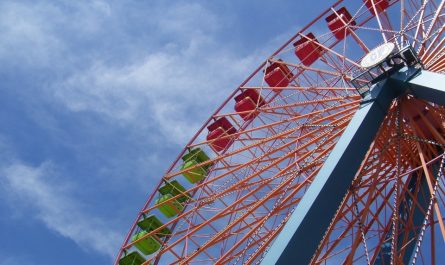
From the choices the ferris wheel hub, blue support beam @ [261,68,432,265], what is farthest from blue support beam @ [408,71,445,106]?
the ferris wheel hub

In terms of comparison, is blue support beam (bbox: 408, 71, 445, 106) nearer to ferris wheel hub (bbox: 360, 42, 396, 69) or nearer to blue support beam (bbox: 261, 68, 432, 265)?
blue support beam (bbox: 261, 68, 432, 265)

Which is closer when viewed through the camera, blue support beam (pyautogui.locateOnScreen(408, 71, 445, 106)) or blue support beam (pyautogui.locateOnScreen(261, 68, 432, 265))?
blue support beam (pyautogui.locateOnScreen(261, 68, 432, 265))

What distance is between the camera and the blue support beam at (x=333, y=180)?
372 inches

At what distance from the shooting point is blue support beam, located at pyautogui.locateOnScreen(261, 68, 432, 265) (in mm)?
9445

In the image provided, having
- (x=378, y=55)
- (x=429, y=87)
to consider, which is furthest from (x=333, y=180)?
(x=378, y=55)

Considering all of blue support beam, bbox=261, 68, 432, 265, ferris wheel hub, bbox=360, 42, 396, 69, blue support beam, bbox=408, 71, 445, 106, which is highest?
ferris wheel hub, bbox=360, 42, 396, 69

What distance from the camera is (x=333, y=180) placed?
10.4 meters

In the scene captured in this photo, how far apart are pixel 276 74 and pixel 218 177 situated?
4114mm

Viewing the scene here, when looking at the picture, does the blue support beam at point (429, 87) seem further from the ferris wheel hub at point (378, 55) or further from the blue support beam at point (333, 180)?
the ferris wheel hub at point (378, 55)

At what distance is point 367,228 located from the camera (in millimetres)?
14523

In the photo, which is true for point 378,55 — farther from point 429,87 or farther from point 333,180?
point 333,180

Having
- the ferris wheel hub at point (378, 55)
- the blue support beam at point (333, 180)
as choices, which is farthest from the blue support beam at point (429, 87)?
the ferris wheel hub at point (378, 55)

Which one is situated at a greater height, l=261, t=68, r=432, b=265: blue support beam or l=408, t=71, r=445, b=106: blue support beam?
l=408, t=71, r=445, b=106: blue support beam

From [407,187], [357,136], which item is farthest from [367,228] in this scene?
[357,136]
